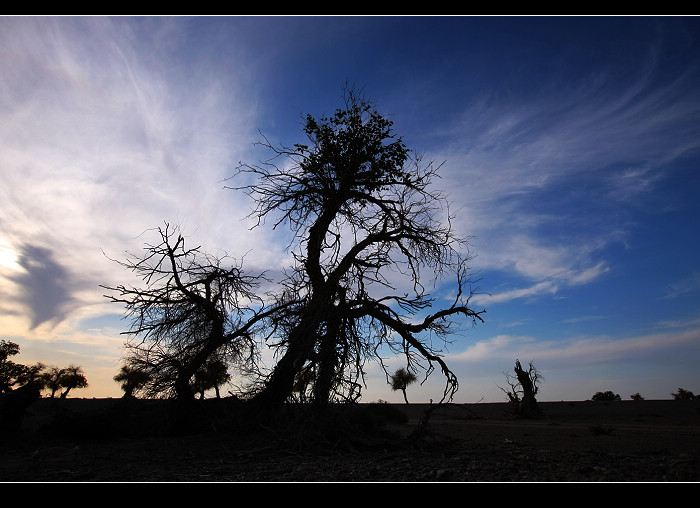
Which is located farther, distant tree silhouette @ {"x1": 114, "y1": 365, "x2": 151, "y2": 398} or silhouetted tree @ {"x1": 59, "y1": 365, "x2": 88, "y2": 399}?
silhouetted tree @ {"x1": 59, "y1": 365, "x2": 88, "y2": 399}

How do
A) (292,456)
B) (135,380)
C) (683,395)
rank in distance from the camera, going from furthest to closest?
(683,395)
(135,380)
(292,456)

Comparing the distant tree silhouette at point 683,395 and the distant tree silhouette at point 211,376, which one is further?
the distant tree silhouette at point 683,395

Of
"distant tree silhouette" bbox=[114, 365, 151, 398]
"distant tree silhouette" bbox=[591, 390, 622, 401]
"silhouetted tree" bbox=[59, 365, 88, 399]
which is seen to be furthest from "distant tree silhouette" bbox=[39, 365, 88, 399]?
"distant tree silhouette" bbox=[591, 390, 622, 401]

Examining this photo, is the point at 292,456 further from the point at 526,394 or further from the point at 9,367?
the point at 526,394

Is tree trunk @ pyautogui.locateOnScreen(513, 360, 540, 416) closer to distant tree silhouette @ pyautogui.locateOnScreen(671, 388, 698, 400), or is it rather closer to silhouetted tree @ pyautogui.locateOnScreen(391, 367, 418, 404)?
silhouetted tree @ pyautogui.locateOnScreen(391, 367, 418, 404)

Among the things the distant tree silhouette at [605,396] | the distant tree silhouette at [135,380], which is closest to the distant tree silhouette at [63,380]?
the distant tree silhouette at [135,380]

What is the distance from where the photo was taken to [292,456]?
9133 mm

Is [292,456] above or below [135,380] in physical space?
below

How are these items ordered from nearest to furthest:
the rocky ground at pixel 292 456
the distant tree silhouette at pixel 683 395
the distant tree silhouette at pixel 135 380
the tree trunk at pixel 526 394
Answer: the rocky ground at pixel 292 456, the distant tree silhouette at pixel 135 380, the tree trunk at pixel 526 394, the distant tree silhouette at pixel 683 395

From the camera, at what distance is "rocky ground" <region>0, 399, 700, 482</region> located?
263 inches

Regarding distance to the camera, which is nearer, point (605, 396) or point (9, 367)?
point (9, 367)

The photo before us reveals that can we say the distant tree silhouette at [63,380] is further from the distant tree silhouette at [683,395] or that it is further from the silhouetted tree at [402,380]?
the distant tree silhouette at [683,395]

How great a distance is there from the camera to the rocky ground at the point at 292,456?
668cm

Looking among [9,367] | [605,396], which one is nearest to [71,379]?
[9,367]
